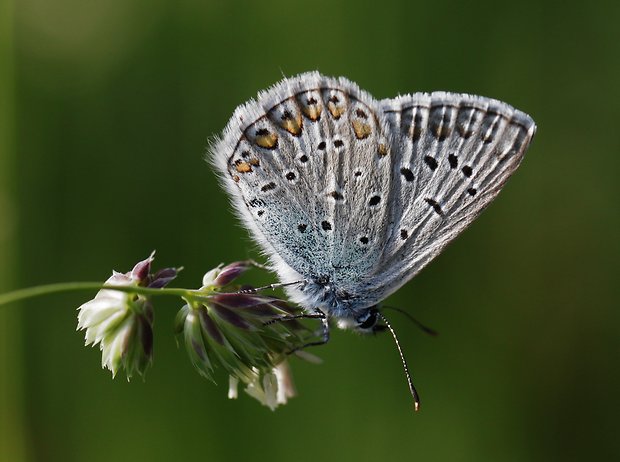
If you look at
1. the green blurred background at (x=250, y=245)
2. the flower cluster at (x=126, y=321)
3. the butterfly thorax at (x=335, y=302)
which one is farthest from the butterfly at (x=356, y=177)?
the green blurred background at (x=250, y=245)

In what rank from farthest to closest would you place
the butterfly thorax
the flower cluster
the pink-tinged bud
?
1. the butterfly thorax
2. the pink-tinged bud
3. the flower cluster

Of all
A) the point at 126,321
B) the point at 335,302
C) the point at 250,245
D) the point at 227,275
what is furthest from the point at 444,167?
the point at 250,245

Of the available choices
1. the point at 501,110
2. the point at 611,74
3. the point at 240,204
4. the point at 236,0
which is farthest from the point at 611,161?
the point at 240,204

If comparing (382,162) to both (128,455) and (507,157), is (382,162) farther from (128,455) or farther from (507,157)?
(128,455)

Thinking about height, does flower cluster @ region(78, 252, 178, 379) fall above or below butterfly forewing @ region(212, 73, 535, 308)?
below

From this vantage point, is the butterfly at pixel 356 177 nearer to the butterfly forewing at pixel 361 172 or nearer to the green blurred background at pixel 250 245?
the butterfly forewing at pixel 361 172

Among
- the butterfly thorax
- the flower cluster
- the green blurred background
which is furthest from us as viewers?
the green blurred background

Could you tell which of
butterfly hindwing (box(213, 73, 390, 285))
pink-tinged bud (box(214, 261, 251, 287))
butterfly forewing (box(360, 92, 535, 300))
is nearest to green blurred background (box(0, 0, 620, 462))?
butterfly hindwing (box(213, 73, 390, 285))

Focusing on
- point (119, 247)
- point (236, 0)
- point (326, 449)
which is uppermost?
point (236, 0)

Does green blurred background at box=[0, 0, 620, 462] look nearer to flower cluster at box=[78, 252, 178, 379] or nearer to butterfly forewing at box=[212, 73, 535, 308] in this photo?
butterfly forewing at box=[212, 73, 535, 308]
